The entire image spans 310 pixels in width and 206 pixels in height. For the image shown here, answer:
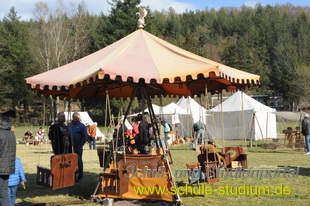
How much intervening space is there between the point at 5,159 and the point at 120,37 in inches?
1498

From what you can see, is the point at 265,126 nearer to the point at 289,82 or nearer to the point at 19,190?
the point at 19,190

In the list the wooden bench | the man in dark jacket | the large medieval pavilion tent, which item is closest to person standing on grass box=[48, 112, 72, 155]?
the large medieval pavilion tent

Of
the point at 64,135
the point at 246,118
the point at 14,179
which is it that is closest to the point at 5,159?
the point at 14,179

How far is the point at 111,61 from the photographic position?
6.69 m

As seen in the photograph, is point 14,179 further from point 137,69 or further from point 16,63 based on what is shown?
point 16,63

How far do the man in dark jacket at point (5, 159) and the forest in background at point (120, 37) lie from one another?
12963 millimetres

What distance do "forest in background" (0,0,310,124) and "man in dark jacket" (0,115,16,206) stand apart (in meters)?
13.0

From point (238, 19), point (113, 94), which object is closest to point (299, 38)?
point (238, 19)

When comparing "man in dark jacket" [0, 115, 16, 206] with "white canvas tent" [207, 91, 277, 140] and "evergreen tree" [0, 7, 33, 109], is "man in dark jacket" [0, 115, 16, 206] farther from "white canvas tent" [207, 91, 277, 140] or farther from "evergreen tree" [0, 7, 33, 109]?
"evergreen tree" [0, 7, 33, 109]

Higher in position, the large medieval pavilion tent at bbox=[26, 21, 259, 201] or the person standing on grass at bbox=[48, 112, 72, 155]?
the large medieval pavilion tent at bbox=[26, 21, 259, 201]

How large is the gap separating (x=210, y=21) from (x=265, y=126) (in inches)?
2865

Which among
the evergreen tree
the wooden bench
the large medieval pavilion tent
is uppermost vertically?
the evergreen tree

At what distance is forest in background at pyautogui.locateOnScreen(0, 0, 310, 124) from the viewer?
42.6 m

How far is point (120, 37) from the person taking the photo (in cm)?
4262
